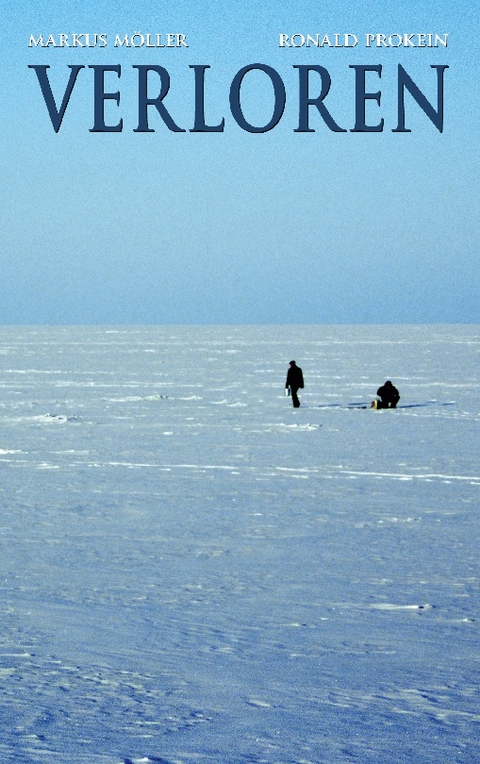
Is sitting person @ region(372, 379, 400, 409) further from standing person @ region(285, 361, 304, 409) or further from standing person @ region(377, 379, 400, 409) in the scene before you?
standing person @ region(285, 361, 304, 409)

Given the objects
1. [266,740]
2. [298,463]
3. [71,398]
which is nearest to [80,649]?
[266,740]

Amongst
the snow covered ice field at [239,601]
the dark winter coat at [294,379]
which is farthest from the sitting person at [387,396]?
the snow covered ice field at [239,601]

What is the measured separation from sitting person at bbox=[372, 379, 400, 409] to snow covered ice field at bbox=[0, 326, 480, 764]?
17.7 feet

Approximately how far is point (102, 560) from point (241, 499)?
3.15 metres

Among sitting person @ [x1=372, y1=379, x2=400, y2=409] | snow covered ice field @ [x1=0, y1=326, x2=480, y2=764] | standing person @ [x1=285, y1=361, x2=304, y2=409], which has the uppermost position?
standing person @ [x1=285, y1=361, x2=304, y2=409]

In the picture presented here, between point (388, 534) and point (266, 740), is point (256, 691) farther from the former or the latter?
point (388, 534)

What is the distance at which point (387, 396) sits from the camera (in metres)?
22.5

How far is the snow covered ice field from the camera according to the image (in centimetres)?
489

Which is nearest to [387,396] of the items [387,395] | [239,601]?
[387,395]

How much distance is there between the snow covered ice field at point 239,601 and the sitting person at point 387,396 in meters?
5.39

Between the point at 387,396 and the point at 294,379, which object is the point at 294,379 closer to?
the point at 294,379

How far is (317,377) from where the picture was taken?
3684 centimetres

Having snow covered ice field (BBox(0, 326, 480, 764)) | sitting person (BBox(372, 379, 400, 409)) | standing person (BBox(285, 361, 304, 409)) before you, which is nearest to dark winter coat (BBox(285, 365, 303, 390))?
standing person (BBox(285, 361, 304, 409))

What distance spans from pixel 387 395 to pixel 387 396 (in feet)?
0.09
